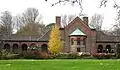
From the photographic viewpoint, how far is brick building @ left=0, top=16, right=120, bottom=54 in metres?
85.5

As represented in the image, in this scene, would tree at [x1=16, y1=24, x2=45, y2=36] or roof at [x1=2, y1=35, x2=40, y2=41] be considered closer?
roof at [x1=2, y1=35, x2=40, y2=41]

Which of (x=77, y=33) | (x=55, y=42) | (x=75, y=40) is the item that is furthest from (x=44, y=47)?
(x=55, y=42)

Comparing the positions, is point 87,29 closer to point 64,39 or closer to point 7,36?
point 64,39

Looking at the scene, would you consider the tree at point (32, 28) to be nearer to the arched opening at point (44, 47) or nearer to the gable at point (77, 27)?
the arched opening at point (44, 47)

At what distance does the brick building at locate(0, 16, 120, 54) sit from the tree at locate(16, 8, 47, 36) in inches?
460

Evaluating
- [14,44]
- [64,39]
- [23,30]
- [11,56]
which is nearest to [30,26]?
[23,30]

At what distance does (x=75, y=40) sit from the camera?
8569cm

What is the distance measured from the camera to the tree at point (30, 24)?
106 metres

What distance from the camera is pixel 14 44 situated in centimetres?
9419

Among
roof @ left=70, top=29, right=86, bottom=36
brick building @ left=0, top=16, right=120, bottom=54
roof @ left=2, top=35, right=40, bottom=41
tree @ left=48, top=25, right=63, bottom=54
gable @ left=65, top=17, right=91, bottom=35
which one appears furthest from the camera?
roof @ left=2, top=35, right=40, bottom=41

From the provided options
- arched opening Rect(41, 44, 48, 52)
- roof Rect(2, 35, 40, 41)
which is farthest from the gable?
roof Rect(2, 35, 40, 41)

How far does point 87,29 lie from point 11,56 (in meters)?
40.4

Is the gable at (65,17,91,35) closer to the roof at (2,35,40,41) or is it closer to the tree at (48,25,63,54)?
the tree at (48,25,63,54)

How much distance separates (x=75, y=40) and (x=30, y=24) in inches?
959
